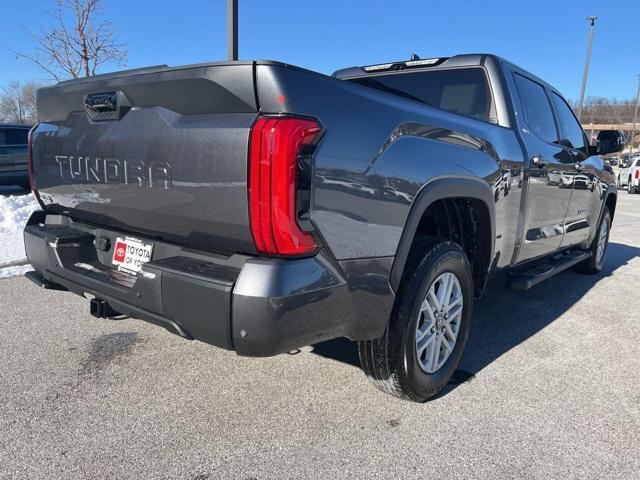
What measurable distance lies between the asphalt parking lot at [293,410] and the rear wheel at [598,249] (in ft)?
6.66

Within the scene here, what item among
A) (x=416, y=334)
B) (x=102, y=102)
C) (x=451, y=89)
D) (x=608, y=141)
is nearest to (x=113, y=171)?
(x=102, y=102)

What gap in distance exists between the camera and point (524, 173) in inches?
131

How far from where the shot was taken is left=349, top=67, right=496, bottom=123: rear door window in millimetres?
3436

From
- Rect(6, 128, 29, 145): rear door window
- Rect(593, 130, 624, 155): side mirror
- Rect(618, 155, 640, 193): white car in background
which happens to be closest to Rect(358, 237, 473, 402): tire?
Rect(593, 130, 624, 155): side mirror

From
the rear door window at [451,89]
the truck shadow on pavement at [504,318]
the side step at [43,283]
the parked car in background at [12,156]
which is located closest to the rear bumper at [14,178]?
the parked car in background at [12,156]

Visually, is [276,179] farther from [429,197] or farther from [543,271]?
[543,271]

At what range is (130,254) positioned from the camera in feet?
7.86

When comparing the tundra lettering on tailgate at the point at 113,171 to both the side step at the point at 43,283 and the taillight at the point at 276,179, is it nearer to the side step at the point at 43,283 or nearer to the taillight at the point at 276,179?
the taillight at the point at 276,179

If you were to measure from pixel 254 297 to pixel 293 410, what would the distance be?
1.06 m

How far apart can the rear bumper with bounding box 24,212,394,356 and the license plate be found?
0.18 feet

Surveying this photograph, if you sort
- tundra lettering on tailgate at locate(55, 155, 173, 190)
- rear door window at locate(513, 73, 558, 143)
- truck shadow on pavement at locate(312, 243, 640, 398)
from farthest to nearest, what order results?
rear door window at locate(513, 73, 558, 143) < truck shadow on pavement at locate(312, 243, 640, 398) < tundra lettering on tailgate at locate(55, 155, 173, 190)

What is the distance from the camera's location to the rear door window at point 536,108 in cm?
367

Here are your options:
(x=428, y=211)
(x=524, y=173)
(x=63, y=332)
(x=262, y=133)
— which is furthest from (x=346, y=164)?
(x=63, y=332)

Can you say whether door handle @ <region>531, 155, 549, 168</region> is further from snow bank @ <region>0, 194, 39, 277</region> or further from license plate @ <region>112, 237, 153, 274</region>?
snow bank @ <region>0, 194, 39, 277</region>
